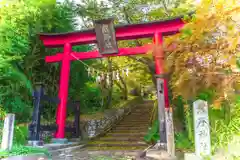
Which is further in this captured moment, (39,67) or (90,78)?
(90,78)

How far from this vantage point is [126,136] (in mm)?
10953

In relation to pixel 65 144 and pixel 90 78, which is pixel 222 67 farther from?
pixel 90 78

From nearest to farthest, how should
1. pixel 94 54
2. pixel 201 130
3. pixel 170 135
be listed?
pixel 201 130, pixel 170 135, pixel 94 54

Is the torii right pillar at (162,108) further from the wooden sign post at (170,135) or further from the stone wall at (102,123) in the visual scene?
the stone wall at (102,123)

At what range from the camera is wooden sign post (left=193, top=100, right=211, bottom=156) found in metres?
4.71

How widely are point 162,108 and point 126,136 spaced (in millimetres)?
3638

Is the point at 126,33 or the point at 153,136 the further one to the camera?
the point at 153,136

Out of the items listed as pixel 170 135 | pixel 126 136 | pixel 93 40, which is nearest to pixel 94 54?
pixel 93 40

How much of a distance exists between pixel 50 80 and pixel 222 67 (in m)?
8.12

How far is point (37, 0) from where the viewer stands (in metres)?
9.39

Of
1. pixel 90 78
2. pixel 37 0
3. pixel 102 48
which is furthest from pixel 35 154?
pixel 90 78

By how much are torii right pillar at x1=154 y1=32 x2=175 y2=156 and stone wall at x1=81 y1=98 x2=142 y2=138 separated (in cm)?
430

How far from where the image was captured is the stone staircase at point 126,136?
9.23 m

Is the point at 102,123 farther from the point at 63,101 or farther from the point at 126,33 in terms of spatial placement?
the point at 126,33
